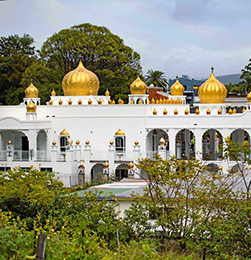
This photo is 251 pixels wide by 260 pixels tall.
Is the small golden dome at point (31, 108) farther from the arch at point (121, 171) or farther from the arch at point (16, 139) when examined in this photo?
the arch at point (121, 171)

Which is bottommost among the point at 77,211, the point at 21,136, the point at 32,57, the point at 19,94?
the point at 77,211

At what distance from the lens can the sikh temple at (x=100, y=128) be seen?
32.9 meters

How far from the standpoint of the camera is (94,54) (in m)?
48.5

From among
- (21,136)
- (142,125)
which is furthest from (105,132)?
(21,136)

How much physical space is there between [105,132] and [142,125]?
2.17m

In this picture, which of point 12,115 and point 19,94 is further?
point 19,94

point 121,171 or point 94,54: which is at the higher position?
point 94,54

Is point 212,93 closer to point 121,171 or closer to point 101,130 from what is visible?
point 101,130

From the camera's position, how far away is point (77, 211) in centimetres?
1518

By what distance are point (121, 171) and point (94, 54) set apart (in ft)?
57.2

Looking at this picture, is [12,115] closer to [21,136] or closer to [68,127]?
[21,136]

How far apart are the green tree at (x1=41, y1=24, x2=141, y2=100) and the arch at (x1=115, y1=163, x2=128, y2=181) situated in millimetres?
16102

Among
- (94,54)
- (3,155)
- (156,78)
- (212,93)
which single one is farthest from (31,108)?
(156,78)

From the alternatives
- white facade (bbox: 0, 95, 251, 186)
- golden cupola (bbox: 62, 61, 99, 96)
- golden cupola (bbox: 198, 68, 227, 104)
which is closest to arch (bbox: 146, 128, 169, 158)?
white facade (bbox: 0, 95, 251, 186)
